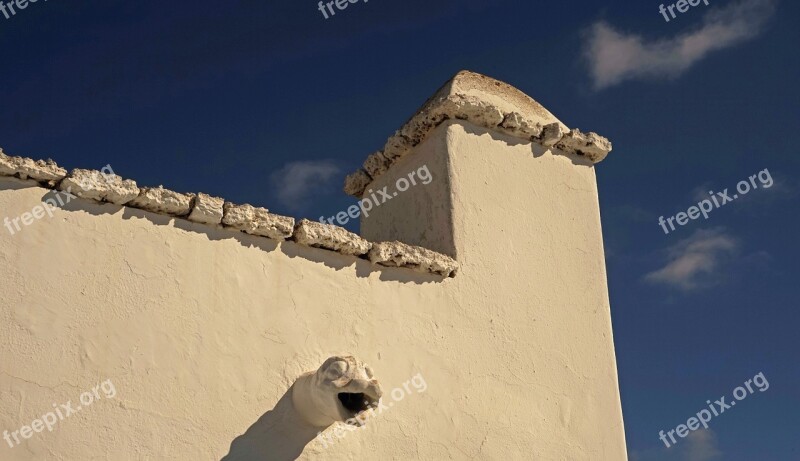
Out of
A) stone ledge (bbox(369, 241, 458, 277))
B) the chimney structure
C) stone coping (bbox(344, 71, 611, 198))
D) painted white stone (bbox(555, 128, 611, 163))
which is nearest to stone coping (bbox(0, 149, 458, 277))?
stone ledge (bbox(369, 241, 458, 277))

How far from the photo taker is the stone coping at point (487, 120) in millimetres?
6012

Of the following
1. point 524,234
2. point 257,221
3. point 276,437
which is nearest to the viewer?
point 276,437

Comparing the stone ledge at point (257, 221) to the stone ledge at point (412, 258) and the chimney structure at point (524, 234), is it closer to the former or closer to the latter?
the stone ledge at point (412, 258)

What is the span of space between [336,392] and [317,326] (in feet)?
1.80

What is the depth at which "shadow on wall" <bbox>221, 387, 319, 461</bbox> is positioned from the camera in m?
4.47

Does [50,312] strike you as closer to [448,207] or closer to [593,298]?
[448,207]

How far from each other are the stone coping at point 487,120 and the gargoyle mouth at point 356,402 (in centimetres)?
221

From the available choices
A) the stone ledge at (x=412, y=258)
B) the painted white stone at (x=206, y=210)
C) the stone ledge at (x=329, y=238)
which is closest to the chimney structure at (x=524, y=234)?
the stone ledge at (x=412, y=258)

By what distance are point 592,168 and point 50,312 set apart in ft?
13.2

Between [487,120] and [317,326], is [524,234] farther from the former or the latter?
[317,326]

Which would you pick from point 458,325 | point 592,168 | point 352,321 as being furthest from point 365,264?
point 592,168

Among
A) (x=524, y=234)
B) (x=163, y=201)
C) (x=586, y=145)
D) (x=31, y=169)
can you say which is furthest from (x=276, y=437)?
(x=586, y=145)

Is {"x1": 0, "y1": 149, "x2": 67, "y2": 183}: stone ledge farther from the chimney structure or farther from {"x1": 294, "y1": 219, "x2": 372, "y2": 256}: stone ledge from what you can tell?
the chimney structure

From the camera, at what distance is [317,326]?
4914 mm
